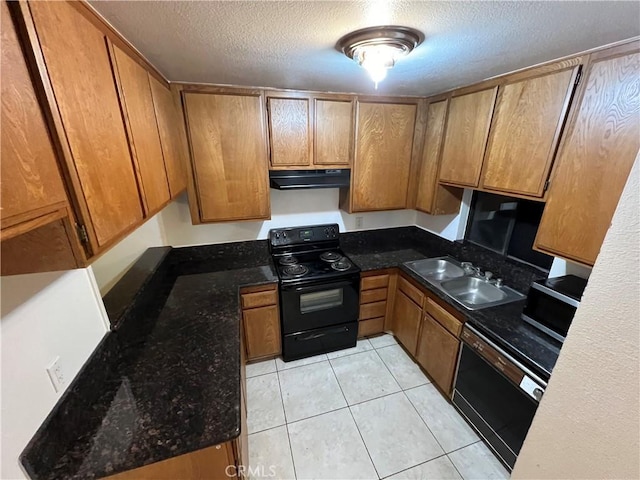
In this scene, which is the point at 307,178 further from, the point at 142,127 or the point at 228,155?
the point at 142,127

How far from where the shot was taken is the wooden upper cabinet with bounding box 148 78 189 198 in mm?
1477

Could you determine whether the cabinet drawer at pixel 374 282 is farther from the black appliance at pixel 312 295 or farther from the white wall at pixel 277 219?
the white wall at pixel 277 219

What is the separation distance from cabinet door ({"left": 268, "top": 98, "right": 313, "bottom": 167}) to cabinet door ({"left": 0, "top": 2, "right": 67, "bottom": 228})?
1481mm

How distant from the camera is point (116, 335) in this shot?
130 cm

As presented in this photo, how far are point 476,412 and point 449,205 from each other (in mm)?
1573

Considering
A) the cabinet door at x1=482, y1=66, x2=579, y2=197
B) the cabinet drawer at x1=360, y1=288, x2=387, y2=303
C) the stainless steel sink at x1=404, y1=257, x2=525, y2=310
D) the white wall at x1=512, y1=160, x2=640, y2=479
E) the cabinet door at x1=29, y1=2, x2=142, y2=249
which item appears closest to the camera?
the white wall at x1=512, y1=160, x2=640, y2=479

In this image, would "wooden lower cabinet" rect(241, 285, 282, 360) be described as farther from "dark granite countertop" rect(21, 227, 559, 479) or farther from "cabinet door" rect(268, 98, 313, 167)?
"cabinet door" rect(268, 98, 313, 167)

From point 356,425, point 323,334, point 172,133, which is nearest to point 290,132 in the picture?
point 172,133

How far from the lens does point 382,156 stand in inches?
89.9

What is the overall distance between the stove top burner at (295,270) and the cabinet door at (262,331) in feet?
0.99

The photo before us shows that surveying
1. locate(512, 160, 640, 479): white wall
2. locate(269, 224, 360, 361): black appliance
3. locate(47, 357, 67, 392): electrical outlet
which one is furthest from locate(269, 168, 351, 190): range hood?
locate(512, 160, 640, 479): white wall

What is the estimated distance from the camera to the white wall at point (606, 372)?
1.53 ft

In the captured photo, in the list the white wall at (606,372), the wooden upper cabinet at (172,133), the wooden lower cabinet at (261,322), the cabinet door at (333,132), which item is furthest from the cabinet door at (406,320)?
the wooden upper cabinet at (172,133)

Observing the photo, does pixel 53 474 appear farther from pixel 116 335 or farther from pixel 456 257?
pixel 456 257
